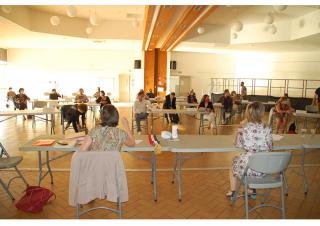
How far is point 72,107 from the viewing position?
6.43 meters

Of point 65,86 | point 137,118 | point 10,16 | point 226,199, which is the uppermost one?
point 10,16

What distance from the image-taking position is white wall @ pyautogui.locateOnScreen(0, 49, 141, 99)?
1669 cm

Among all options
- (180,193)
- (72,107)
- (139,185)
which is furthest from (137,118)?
(180,193)

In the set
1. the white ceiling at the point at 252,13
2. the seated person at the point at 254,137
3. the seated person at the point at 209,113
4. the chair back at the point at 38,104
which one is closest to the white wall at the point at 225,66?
the white ceiling at the point at 252,13

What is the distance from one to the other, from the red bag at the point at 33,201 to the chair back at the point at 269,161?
2272 mm

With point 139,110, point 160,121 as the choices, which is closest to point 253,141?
point 139,110

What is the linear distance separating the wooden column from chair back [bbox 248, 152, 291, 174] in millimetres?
12668

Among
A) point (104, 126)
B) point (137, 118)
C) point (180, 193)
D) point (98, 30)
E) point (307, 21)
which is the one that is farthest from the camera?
point (98, 30)

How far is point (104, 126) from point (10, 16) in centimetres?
706

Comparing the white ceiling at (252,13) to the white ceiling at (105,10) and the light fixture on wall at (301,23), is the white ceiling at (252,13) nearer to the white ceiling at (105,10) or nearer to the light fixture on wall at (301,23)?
the light fixture on wall at (301,23)

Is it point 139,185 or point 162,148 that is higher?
point 162,148

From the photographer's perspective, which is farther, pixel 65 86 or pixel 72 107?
pixel 65 86

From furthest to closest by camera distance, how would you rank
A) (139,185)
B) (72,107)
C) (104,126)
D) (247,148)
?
(72,107) < (139,185) < (247,148) < (104,126)

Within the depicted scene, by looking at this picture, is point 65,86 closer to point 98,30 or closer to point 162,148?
point 98,30
